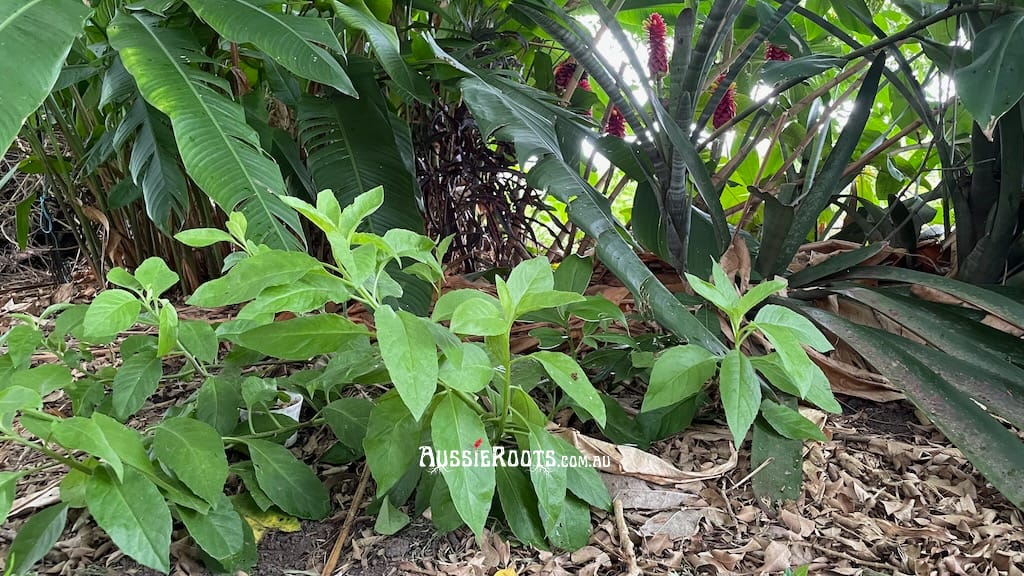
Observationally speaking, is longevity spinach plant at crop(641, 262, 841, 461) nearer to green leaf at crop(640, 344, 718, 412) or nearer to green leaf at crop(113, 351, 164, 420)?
green leaf at crop(640, 344, 718, 412)

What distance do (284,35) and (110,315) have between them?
40 centimetres

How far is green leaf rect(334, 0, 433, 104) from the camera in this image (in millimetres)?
869

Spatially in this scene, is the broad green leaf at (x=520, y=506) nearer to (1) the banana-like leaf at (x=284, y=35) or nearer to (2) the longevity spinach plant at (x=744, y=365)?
(2) the longevity spinach plant at (x=744, y=365)

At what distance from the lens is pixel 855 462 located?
75 centimetres

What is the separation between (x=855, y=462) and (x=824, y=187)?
41 cm

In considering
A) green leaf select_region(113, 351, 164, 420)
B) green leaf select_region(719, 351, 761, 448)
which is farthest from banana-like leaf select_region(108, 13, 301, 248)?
green leaf select_region(719, 351, 761, 448)

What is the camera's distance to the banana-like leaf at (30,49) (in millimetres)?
531

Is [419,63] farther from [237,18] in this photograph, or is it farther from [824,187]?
[824,187]

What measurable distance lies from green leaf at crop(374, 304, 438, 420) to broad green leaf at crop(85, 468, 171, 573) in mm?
222

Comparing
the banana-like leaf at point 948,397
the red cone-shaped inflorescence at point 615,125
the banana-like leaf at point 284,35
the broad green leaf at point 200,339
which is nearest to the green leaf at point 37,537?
the broad green leaf at point 200,339

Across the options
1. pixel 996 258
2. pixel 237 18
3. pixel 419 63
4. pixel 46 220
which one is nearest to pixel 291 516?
pixel 237 18

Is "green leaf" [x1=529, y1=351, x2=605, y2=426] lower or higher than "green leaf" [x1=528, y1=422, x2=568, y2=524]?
higher

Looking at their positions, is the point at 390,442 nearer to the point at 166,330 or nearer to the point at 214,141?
the point at 166,330

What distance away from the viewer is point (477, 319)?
20.0 inches
